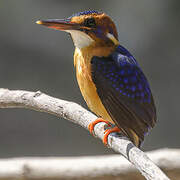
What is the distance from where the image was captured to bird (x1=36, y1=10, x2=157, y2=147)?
280 centimetres

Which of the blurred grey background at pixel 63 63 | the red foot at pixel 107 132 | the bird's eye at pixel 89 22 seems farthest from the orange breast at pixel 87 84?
the blurred grey background at pixel 63 63

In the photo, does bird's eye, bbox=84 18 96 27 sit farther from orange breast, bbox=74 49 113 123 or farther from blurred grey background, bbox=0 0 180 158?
blurred grey background, bbox=0 0 180 158

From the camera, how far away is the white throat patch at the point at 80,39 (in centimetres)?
273

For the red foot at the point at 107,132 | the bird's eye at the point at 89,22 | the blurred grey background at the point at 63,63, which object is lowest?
the red foot at the point at 107,132

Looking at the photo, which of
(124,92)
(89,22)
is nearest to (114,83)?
(124,92)

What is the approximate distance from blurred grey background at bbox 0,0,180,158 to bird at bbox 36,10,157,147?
12.1 feet

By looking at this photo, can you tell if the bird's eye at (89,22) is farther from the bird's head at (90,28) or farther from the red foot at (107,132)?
the red foot at (107,132)

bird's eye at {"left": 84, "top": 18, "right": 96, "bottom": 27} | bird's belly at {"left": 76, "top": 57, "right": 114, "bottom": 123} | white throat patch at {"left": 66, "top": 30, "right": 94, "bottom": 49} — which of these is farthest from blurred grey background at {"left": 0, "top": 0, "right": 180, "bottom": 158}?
bird's eye at {"left": 84, "top": 18, "right": 96, "bottom": 27}

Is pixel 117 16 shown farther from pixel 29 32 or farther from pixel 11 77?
pixel 11 77

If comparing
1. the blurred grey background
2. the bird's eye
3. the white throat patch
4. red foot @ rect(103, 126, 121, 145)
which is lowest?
red foot @ rect(103, 126, 121, 145)

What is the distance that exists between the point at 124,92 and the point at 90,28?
0.45 metres

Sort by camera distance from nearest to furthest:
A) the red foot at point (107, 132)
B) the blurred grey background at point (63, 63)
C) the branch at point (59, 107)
A: the branch at point (59, 107) < the red foot at point (107, 132) < the blurred grey background at point (63, 63)

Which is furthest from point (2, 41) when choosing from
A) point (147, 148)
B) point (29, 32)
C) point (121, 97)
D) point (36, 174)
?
point (121, 97)

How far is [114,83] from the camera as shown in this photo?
2.88 meters
